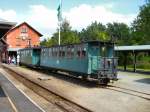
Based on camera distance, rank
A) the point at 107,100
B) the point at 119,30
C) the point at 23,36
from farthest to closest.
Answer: the point at 119,30 < the point at 23,36 < the point at 107,100

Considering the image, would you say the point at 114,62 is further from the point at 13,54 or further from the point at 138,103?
the point at 13,54

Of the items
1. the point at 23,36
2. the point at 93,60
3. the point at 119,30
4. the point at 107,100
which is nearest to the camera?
the point at 107,100

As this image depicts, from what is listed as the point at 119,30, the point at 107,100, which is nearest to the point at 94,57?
the point at 107,100

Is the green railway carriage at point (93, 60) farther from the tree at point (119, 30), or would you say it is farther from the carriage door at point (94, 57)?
the tree at point (119, 30)

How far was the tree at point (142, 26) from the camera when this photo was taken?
7919 cm

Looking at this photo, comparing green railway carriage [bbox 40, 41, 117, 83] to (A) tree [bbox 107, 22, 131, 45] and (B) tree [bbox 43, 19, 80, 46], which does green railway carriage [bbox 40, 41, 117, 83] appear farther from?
(A) tree [bbox 107, 22, 131, 45]

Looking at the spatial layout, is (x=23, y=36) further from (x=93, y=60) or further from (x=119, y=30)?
(x=93, y=60)

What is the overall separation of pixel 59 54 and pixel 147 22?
50.0 meters

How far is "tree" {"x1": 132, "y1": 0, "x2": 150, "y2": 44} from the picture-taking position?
79.2 m

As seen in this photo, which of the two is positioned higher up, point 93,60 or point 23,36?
point 23,36

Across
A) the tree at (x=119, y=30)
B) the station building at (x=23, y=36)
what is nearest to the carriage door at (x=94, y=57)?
the station building at (x=23, y=36)

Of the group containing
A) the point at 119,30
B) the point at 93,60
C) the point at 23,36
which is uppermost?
the point at 119,30

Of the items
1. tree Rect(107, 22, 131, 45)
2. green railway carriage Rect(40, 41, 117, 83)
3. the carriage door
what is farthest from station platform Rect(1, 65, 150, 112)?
tree Rect(107, 22, 131, 45)

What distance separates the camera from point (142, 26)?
83500mm
